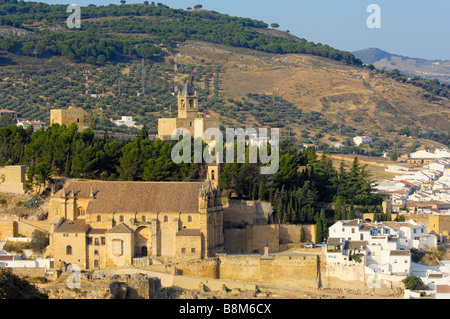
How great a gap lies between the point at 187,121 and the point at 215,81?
4819 cm

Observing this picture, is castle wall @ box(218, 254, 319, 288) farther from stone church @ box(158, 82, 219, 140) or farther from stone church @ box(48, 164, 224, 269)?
stone church @ box(158, 82, 219, 140)

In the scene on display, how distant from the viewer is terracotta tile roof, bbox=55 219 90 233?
42.5m

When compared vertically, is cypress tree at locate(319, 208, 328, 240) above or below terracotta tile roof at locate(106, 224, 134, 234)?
below

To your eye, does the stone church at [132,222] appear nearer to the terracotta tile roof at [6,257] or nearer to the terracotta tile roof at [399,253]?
the terracotta tile roof at [6,257]

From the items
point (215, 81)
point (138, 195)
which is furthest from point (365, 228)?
point (215, 81)

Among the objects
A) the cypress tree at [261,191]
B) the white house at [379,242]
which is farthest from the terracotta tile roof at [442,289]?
the cypress tree at [261,191]

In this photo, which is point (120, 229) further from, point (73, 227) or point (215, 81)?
point (215, 81)

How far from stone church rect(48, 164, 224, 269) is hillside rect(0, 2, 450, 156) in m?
26.7

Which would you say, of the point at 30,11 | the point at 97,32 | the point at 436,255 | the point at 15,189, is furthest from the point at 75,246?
the point at 30,11

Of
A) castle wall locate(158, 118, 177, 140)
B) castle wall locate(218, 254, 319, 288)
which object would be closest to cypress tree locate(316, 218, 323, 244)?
castle wall locate(218, 254, 319, 288)

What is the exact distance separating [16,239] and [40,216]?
1.91 meters

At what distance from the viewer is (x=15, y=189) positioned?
156ft

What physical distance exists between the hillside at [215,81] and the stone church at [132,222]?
26749mm
